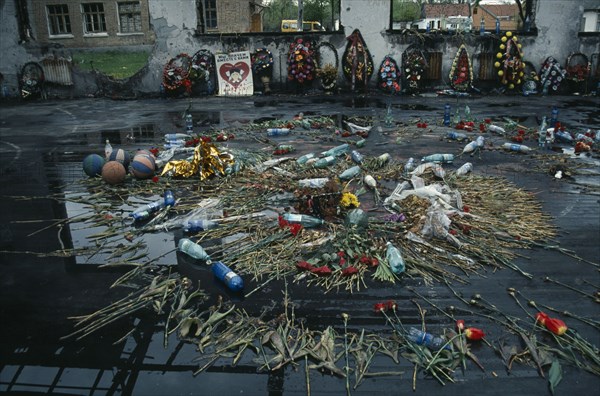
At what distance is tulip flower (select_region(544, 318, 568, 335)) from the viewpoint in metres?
3.55

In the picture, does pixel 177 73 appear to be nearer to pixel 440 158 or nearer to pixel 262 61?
pixel 262 61

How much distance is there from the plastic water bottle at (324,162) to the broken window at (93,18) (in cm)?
3180

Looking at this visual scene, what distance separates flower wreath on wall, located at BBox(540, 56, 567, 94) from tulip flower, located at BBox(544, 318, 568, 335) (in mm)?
17719

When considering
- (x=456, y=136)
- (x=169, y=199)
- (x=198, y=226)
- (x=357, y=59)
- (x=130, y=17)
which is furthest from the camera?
(x=130, y=17)

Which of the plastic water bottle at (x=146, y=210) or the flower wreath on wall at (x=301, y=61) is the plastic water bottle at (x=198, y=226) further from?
the flower wreath on wall at (x=301, y=61)

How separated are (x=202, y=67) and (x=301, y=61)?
4.32m

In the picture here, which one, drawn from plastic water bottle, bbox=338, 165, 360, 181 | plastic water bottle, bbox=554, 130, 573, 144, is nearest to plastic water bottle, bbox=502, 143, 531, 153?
plastic water bottle, bbox=554, 130, 573, 144

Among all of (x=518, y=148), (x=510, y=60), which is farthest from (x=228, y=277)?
(x=510, y=60)

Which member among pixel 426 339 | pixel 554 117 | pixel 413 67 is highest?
pixel 413 67

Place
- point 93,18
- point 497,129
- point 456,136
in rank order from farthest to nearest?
point 93,18 < point 497,129 < point 456,136

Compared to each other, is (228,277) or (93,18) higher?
(93,18)

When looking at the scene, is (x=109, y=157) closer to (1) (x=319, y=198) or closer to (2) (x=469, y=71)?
(1) (x=319, y=198)

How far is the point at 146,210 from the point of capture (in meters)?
6.09

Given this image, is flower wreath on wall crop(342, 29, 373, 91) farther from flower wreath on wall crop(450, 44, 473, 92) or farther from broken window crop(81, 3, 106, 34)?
broken window crop(81, 3, 106, 34)
